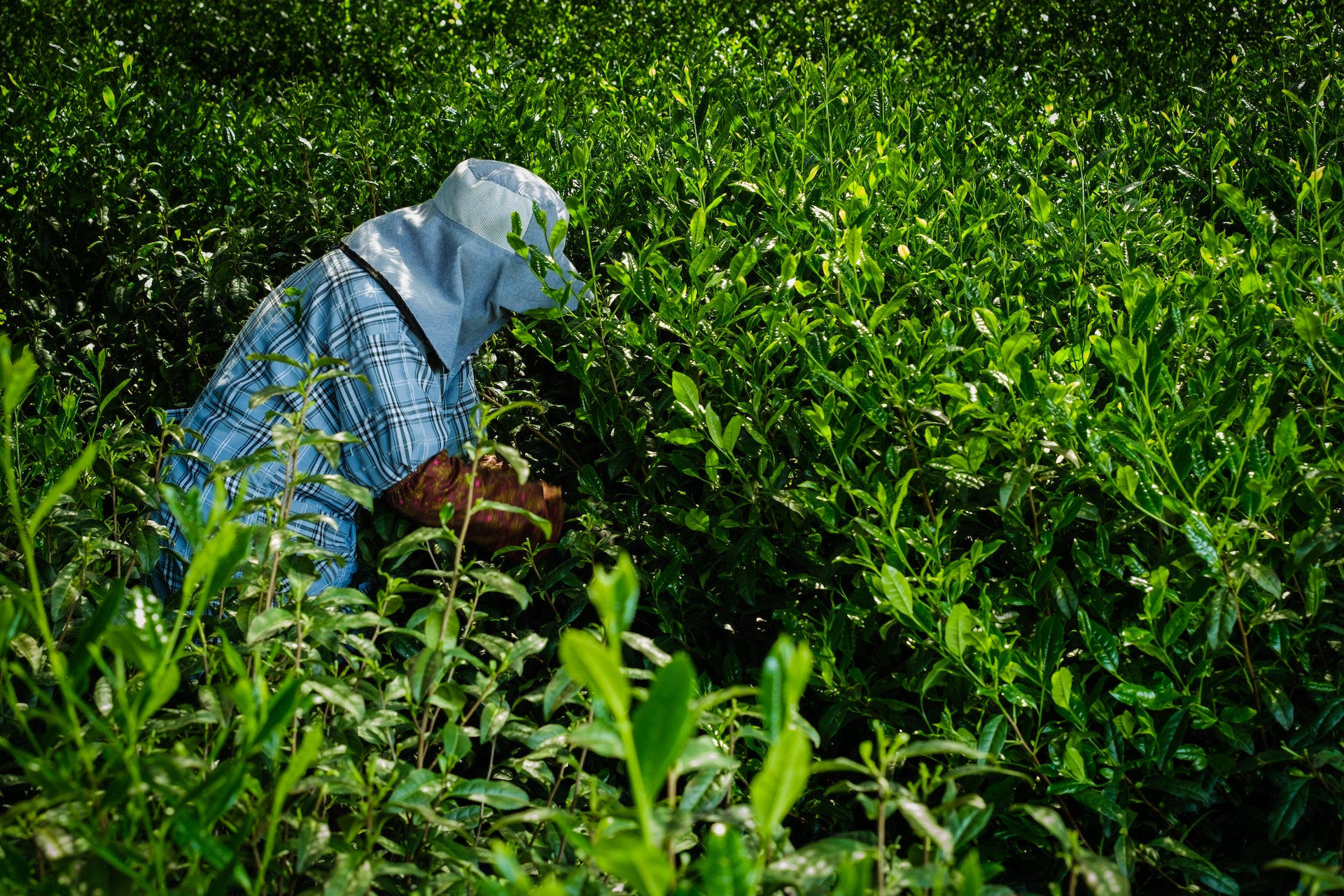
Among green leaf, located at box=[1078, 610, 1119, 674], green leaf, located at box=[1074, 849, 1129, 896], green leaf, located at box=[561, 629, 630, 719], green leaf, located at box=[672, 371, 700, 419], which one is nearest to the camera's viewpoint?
green leaf, located at box=[561, 629, 630, 719]

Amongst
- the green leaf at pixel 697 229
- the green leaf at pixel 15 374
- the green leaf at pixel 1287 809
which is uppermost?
the green leaf at pixel 15 374

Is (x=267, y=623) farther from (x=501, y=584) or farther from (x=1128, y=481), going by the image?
(x=1128, y=481)

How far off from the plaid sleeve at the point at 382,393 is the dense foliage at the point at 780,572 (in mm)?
178

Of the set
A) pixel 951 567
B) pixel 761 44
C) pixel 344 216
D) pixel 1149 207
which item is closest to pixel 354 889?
pixel 951 567

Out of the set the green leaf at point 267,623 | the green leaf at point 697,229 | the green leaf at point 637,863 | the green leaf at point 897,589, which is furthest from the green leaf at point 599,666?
the green leaf at point 697,229

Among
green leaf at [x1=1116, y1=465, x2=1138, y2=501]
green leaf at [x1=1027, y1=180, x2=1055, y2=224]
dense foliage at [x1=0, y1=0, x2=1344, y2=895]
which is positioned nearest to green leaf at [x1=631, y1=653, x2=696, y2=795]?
dense foliage at [x1=0, y1=0, x2=1344, y2=895]

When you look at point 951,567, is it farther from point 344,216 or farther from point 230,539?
point 344,216

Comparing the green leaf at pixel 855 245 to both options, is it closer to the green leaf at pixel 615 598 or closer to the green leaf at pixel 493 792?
the green leaf at pixel 493 792

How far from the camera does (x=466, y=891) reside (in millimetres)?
1405

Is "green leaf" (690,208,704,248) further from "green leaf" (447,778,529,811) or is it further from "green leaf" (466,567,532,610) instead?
"green leaf" (447,778,529,811)

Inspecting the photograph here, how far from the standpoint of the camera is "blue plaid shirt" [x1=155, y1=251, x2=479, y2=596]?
258 cm

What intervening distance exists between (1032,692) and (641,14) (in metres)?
6.41

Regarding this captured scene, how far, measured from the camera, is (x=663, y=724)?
82 centimetres

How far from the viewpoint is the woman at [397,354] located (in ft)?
8.45
